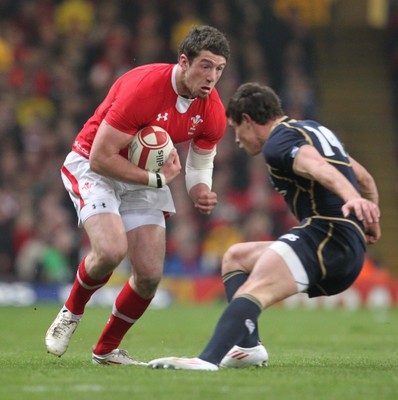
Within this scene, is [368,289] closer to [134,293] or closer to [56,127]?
[56,127]

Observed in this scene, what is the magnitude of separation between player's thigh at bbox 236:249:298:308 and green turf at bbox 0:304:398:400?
473mm

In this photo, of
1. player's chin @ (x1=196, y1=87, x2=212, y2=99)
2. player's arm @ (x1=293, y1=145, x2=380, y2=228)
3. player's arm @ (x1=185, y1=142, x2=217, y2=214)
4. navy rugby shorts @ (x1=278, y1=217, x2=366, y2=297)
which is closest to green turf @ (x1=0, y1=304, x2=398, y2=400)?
navy rugby shorts @ (x1=278, y1=217, x2=366, y2=297)

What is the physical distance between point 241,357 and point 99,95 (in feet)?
41.9

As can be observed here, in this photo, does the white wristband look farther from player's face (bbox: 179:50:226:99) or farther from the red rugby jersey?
player's face (bbox: 179:50:226:99)

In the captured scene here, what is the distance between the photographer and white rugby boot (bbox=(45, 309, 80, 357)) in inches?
304

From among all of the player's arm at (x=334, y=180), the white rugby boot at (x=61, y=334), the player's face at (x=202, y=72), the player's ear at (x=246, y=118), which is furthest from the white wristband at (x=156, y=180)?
the player's arm at (x=334, y=180)

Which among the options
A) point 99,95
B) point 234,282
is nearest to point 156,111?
point 234,282

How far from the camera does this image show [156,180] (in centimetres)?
766

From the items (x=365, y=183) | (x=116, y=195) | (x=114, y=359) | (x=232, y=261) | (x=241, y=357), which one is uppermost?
(x=365, y=183)

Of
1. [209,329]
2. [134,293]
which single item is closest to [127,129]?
[134,293]

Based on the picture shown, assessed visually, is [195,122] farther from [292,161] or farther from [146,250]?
[292,161]

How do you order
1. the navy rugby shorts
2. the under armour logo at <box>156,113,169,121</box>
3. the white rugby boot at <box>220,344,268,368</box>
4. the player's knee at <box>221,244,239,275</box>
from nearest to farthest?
the navy rugby shorts, the white rugby boot at <box>220,344,268,368</box>, the player's knee at <box>221,244,239,275</box>, the under armour logo at <box>156,113,169,121</box>

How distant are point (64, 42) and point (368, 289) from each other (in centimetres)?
703

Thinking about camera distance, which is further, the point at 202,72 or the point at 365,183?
the point at 202,72
